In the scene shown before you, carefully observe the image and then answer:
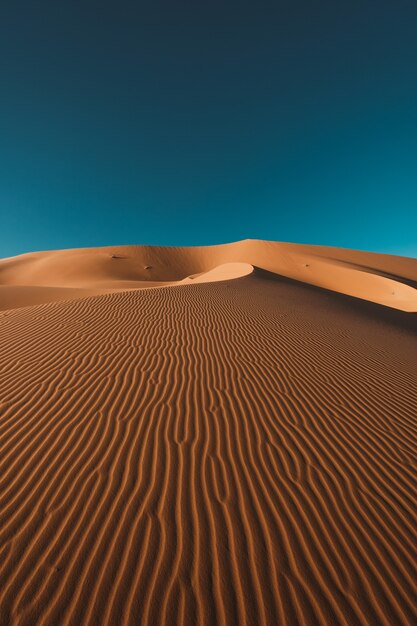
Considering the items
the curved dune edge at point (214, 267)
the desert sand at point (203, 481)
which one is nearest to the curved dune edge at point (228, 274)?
the curved dune edge at point (214, 267)

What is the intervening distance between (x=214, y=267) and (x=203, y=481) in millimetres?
46154

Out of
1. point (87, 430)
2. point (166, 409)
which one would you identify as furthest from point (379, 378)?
point (87, 430)

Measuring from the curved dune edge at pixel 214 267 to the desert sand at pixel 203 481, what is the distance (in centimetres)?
2217

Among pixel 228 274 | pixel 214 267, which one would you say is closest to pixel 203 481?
pixel 228 274

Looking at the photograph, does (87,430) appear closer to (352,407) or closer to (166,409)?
(166,409)

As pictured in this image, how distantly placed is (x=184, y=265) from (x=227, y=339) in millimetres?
44875

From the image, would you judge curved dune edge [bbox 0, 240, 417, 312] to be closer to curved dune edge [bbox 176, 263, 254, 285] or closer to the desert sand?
curved dune edge [bbox 176, 263, 254, 285]

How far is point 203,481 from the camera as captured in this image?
9.84 feet

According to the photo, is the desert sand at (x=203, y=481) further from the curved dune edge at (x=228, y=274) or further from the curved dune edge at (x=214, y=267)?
the curved dune edge at (x=214, y=267)

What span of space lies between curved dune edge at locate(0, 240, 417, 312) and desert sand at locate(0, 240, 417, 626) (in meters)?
22.2

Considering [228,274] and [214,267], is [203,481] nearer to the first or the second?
[228,274]

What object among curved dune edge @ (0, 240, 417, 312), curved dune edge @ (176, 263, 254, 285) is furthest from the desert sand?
curved dune edge @ (0, 240, 417, 312)

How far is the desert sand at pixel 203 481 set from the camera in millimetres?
2033

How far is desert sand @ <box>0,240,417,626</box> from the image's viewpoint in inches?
80.0
